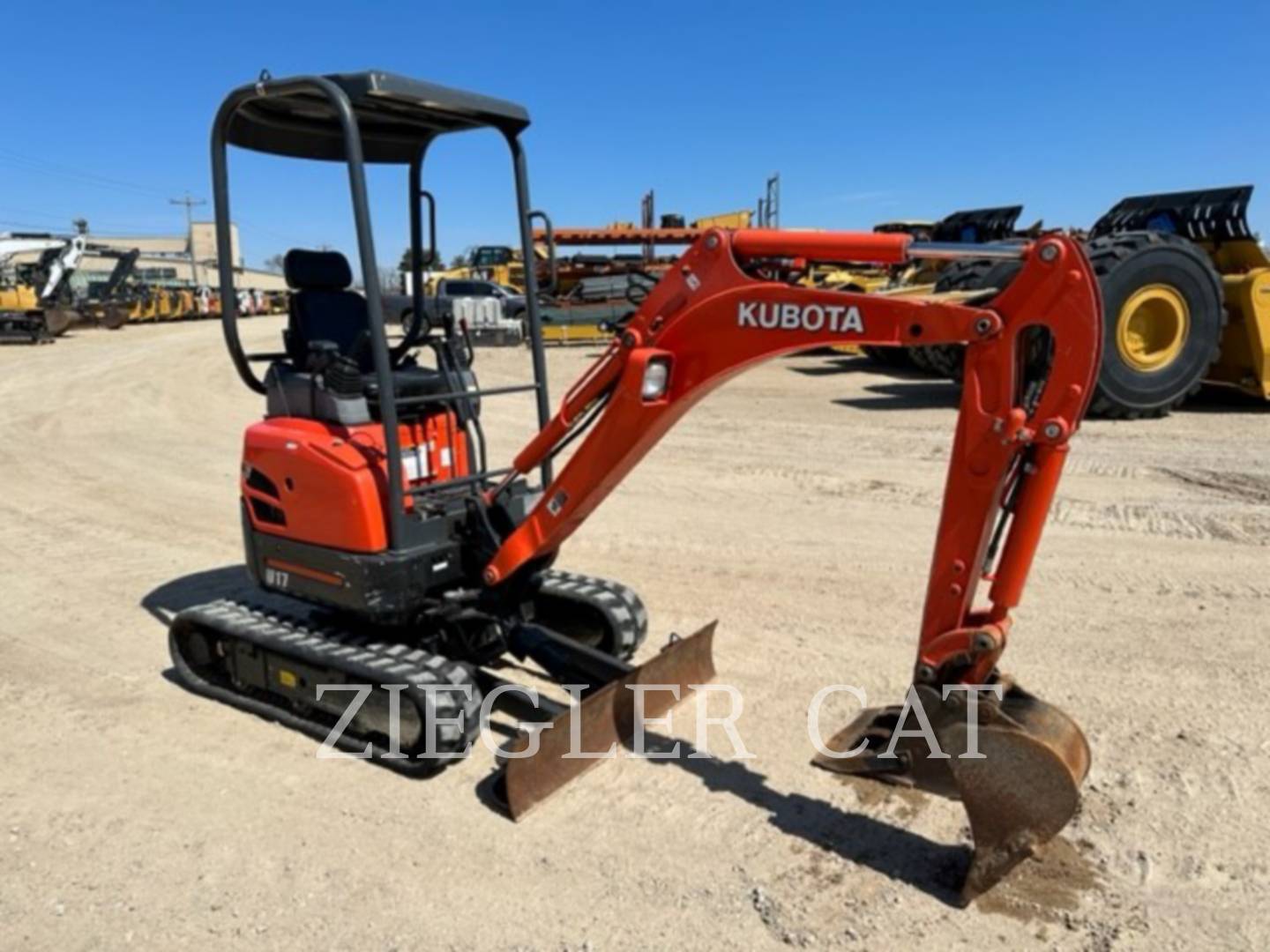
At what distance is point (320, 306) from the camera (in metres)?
4.62

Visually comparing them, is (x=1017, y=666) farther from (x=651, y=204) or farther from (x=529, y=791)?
(x=651, y=204)

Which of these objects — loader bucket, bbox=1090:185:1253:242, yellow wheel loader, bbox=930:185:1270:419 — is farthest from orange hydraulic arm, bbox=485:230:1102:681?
loader bucket, bbox=1090:185:1253:242

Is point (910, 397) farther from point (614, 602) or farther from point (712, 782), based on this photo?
point (712, 782)

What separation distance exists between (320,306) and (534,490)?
1.34 metres

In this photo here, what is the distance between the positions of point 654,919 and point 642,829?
494 millimetres

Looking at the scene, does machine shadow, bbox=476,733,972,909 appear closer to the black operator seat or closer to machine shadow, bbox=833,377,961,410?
the black operator seat

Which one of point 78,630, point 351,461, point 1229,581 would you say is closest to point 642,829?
point 351,461

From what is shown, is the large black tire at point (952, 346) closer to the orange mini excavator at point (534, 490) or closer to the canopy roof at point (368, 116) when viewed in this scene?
the orange mini excavator at point (534, 490)

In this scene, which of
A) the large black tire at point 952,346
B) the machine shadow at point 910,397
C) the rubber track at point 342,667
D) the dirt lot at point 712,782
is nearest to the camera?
the dirt lot at point 712,782

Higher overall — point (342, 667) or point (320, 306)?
point (320, 306)

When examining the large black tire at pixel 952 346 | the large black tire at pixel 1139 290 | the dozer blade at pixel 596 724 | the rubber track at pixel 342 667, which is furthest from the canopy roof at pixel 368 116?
the large black tire at pixel 1139 290

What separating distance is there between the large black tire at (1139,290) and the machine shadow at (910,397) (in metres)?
1.80

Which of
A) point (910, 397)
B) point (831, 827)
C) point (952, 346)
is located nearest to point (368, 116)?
point (831, 827)

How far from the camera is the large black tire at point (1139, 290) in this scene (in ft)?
34.0
